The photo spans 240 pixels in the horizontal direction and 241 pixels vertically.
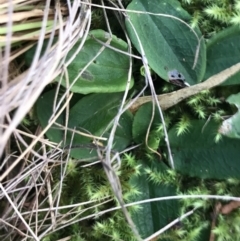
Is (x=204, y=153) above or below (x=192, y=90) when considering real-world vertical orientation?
below

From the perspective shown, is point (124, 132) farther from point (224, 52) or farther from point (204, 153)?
point (224, 52)

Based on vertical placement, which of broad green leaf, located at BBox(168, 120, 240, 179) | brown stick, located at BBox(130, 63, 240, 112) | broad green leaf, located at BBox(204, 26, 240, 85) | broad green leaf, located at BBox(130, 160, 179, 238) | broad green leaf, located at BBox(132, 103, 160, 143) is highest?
broad green leaf, located at BBox(204, 26, 240, 85)

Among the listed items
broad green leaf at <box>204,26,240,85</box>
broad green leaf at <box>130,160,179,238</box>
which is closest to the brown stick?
broad green leaf at <box>204,26,240,85</box>

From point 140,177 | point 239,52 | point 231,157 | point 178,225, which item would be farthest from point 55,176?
point 239,52

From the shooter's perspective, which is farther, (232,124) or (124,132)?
(124,132)

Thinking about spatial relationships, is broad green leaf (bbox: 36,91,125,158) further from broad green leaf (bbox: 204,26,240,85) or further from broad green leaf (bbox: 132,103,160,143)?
broad green leaf (bbox: 204,26,240,85)

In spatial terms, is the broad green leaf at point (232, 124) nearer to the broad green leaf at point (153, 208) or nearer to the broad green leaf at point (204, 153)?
the broad green leaf at point (204, 153)

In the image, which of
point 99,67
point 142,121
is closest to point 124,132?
point 142,121

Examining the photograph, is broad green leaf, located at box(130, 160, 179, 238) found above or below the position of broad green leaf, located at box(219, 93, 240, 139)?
below
